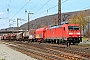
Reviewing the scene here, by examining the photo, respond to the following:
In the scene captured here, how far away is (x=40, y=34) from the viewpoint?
188 feet

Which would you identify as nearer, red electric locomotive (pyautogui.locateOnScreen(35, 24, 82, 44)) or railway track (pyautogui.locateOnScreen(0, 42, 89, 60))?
railway track (pyautogui.locateOnScreen(0, 42, 89, 60))

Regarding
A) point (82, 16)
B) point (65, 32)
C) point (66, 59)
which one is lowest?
point (66, 59)

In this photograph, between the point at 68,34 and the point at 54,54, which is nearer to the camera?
the point at 54,54

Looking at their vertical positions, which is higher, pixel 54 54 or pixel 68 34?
pixel 68 34

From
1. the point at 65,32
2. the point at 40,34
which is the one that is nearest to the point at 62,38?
the point at 65,32

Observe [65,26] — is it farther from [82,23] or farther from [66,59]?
[82,23]

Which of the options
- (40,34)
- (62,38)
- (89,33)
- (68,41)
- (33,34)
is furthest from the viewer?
(89,33)

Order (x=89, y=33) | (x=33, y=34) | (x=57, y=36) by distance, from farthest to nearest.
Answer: (x=89, y=33) → (x=33, y=34) → (x=57, y=36)

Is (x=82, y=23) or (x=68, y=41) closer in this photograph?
(x=68, y=41)

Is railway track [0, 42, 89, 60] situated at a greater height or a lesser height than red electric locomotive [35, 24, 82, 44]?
lesser

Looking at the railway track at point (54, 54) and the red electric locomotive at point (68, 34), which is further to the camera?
the red electric locomotive at point (68, 34)

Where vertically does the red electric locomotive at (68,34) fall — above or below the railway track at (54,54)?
above

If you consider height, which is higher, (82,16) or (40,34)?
(82,16)

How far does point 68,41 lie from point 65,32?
2077 millimetres
